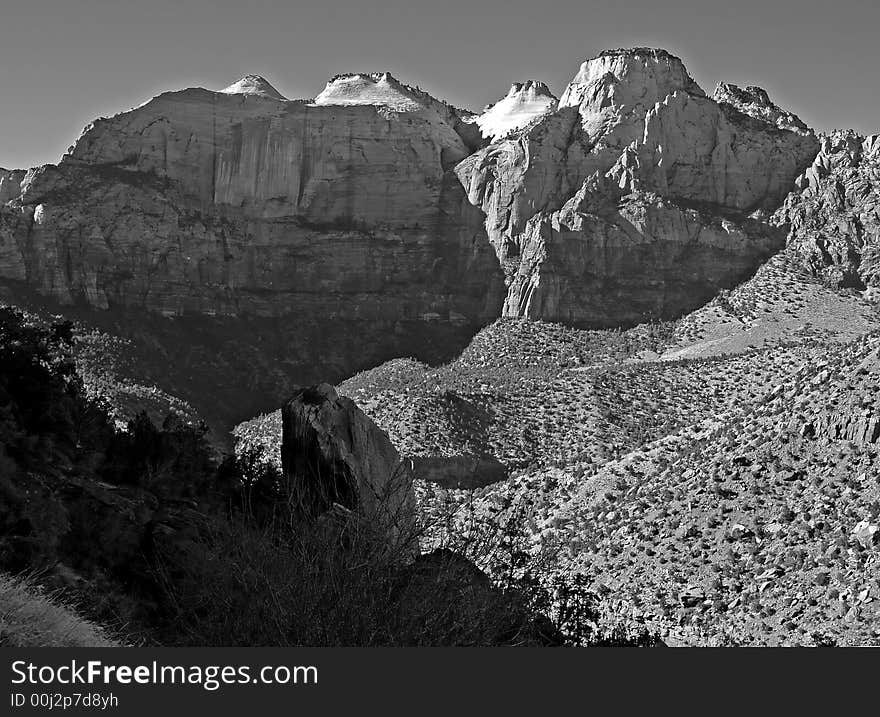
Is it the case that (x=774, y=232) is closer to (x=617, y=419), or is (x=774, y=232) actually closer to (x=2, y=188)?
(x=617, y=419)

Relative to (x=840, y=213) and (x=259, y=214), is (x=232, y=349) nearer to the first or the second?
(x=259, y=214)

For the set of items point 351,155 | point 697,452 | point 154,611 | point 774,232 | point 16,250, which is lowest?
point 154,611

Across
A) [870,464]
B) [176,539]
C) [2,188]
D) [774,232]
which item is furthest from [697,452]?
[2,188]

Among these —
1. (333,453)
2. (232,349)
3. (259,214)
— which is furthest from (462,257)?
(333,453)

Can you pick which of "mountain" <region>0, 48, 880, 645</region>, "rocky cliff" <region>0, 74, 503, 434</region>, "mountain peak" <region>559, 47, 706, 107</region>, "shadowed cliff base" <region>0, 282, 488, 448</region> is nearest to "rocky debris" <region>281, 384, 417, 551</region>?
"mountain" <region>0, 48, 880, 645</region>

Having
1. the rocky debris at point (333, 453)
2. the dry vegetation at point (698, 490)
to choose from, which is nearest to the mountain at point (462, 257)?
the dry vegetation at point (698, 490)

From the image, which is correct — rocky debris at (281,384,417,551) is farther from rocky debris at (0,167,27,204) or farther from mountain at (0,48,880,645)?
rocky debris at (0,167,27,204)
